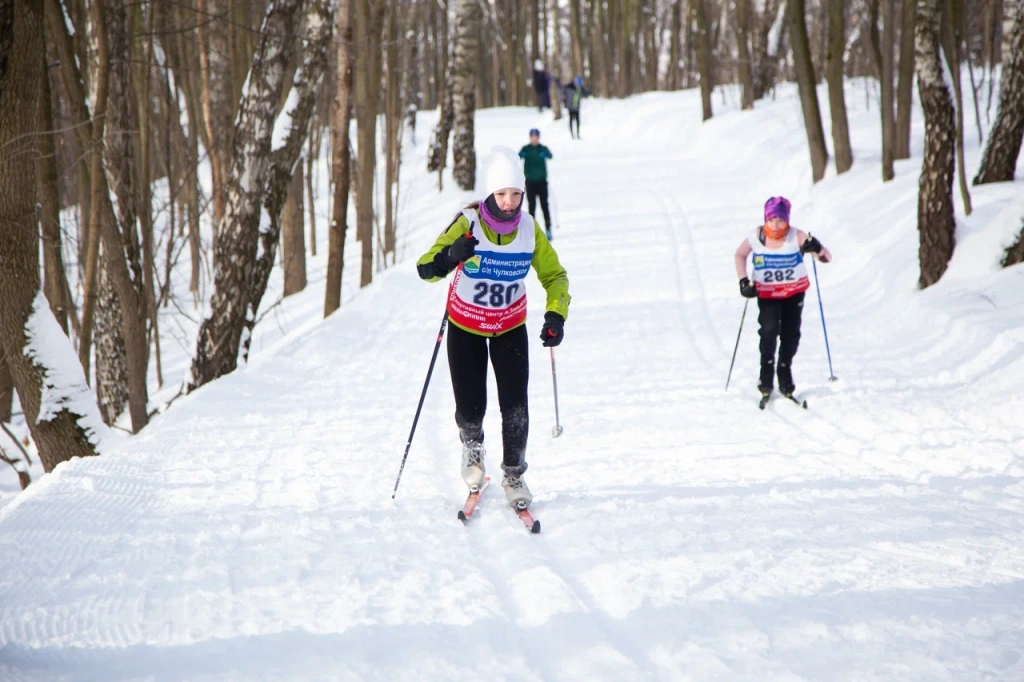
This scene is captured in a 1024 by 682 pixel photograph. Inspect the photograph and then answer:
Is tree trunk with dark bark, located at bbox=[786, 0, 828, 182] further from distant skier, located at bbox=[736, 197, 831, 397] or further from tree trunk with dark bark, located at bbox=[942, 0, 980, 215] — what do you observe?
distant skier, located at bbox=[736, 197, 831, 397]

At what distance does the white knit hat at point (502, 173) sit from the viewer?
3.77m

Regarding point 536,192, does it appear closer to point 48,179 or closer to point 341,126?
point 341,126

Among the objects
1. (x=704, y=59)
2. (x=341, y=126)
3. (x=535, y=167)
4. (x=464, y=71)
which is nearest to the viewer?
(x=341, y=126)

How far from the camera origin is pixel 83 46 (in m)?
8.80

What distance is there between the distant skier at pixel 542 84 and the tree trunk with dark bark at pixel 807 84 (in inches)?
776

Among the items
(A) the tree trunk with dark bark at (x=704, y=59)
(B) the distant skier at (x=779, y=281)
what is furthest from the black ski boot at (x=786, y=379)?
(A) the tree trunk with dark bark at (x=704, y=59)

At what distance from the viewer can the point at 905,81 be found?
12188mm

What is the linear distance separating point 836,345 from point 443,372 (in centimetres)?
404

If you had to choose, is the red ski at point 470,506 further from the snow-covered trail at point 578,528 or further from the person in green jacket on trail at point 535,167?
the person in green jacket on trail at point 535,167

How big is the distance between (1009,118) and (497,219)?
29.2 feet

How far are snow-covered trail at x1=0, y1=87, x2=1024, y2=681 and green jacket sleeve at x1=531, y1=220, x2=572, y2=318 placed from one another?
3.80ft

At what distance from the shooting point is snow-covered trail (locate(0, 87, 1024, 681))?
287cm

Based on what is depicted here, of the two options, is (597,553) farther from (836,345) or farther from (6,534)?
(836,345)

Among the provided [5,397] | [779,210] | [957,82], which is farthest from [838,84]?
[5,397]
